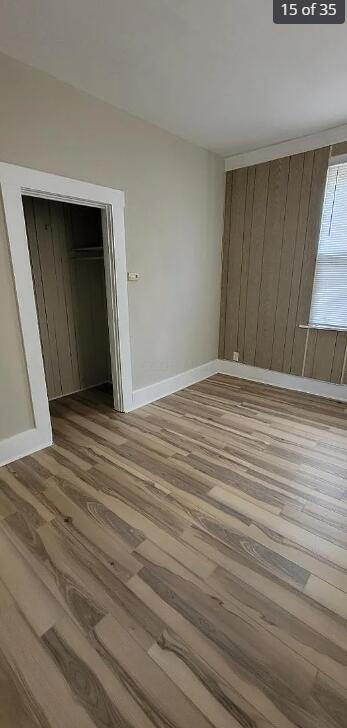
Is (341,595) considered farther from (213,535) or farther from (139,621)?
(139,621)

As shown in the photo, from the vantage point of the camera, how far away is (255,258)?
12.4 ft

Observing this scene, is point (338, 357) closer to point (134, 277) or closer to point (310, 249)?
point (310, 249)

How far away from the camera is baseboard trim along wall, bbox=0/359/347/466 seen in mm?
2348

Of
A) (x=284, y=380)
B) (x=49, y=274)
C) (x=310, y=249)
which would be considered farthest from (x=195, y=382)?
(x=49, y=274)

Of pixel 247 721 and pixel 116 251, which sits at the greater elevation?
pixel 116 251

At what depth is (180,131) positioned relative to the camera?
2.98 meters

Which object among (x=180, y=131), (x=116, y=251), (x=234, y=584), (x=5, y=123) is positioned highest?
(x=180, y=131)

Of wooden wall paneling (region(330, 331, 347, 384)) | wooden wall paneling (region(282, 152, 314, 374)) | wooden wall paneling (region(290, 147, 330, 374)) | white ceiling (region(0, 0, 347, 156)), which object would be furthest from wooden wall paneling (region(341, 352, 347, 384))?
white ceiling (region(0, 0, 347, 156))

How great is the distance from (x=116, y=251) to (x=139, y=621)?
2.56 m

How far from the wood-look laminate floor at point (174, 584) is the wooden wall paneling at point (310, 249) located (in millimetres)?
1342

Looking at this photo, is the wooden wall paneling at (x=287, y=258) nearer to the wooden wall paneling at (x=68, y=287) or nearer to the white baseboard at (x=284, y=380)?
the white baseboard at (x=284, y=380)

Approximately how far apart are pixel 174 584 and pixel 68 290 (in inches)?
120

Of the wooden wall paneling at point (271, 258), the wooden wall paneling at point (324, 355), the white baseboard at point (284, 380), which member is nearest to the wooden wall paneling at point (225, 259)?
the white baseboard at point (284, 380)

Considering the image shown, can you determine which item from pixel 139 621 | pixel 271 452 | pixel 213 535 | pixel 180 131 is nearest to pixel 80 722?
pixel 139 621
